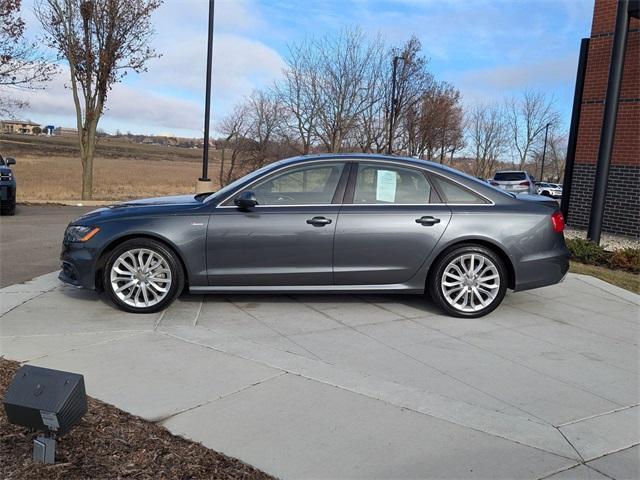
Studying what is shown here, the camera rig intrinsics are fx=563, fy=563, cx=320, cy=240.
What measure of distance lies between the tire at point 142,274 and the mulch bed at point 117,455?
2131 millimetres

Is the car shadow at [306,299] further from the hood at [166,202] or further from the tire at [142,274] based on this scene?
the hood at [166,202]

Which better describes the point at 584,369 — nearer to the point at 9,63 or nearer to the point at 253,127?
the point at 9,63

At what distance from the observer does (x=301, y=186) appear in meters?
5.60

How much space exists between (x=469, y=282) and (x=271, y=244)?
195cm

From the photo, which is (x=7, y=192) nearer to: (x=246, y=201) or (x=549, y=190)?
(x=246, y=201)

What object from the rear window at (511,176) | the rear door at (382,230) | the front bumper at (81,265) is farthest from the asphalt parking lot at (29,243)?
the rear window at (511,176)

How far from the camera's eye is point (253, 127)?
98.9ft

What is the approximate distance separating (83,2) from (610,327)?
19.2 metres

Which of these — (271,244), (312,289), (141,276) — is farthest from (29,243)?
(312,289)

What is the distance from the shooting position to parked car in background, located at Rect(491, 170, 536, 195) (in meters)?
23.5

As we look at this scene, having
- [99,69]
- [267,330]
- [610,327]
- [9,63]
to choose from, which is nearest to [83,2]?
A: [99,69]

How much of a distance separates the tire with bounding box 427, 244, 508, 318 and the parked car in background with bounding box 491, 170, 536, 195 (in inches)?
727

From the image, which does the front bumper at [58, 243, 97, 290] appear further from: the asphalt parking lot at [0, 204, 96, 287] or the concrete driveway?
the asphalt parking lot at [0, 204, 96, 287]

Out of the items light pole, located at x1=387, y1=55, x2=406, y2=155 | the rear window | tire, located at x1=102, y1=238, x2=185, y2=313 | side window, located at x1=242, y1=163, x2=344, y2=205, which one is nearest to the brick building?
side window, located at x1=242, y1=163, x2=344, y2=205
